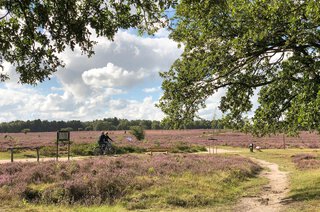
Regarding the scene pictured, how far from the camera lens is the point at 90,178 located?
1755 centimetres

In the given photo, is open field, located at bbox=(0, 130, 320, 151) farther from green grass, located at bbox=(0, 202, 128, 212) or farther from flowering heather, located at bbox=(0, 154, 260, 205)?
green grass, located at bbox=(0, 202, 128, 212)

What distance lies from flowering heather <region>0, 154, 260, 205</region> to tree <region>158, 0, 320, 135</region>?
3985mm

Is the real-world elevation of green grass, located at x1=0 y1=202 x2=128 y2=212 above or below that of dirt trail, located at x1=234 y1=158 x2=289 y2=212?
above

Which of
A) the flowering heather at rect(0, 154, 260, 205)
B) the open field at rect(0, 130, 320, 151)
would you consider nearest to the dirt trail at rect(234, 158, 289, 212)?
the flowering heather at rect(0, 154, 260, 205)

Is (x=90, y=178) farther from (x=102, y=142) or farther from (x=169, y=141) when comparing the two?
(x=169, y=141)

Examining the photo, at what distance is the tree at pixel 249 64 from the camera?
13711mm

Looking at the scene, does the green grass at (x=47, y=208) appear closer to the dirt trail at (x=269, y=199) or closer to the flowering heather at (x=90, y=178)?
the flowering heather at (x=90, y=178)

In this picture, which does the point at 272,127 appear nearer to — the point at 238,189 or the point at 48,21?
the point at 238,189

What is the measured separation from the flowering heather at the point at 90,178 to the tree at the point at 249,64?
399 cm

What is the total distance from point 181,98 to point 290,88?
16.4 ft

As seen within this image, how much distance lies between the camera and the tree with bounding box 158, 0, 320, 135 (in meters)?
13.7

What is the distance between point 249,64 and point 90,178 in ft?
30.8

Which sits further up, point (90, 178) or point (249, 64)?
point (249, 64)

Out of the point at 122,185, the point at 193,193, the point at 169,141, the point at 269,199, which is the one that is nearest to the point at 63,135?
the point at 122,185
